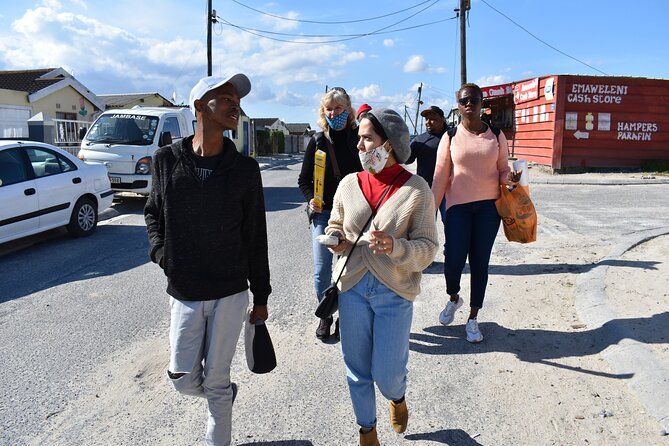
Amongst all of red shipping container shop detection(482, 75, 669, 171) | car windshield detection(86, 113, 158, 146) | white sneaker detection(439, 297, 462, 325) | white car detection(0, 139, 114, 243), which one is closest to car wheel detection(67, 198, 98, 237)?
white car detection(0, 139, 114, 243)

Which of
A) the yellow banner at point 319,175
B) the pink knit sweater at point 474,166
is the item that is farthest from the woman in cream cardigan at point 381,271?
the pink knit sweater at point 474,166

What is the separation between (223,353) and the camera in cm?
270

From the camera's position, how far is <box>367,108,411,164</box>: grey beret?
2.78 m

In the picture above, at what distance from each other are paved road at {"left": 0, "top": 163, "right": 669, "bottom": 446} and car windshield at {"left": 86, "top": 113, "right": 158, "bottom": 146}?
5746 millimetres

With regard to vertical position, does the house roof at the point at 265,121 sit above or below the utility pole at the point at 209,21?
below

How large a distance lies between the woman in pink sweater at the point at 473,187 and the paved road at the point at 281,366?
61cm

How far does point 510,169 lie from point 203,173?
2697mm

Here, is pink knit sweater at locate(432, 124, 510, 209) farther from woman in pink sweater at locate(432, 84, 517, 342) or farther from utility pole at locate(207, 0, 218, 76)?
utility pole at locate(207, 0, 218, 76)

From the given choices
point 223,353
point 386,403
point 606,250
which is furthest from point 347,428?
point 606,250

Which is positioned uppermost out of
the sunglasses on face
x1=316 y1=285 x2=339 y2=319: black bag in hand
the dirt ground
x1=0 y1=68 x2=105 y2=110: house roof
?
x1=0 y1=68 x2=105 y2=110: house roof

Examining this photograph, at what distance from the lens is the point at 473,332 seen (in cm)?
433

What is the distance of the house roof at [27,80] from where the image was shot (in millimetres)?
22688

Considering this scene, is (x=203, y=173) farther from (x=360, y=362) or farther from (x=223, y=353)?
(x=360, y=362)

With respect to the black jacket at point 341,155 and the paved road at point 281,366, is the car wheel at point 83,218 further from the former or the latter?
the black jacket at point 341,155
